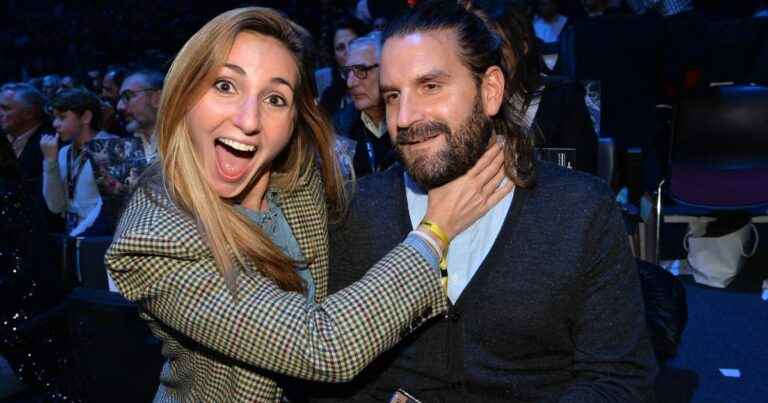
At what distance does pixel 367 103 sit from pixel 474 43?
2.03 metres

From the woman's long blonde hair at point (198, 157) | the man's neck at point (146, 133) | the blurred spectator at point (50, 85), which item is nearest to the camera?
the woman's long blonde hair at point (198, 157)

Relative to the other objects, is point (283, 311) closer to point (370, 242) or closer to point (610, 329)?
point (370, 242)

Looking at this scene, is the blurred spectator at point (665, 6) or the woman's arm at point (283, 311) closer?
the woman's arm at point (283, 311)

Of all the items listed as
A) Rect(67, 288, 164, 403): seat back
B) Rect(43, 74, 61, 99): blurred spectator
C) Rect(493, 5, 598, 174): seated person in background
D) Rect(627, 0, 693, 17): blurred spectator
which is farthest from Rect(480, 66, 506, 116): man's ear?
Rect(43, 74, 61, 99): blurred spectator

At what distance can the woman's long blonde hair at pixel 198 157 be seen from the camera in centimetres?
164

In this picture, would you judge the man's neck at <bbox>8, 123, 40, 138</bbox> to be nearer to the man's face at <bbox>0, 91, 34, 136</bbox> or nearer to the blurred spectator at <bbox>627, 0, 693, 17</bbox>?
the man's face at <bbox>0, 91, 34, 136</bbox>

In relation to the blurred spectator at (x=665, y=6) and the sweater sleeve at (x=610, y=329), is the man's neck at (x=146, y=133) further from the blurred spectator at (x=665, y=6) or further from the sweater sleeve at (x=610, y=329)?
the blurred spectator at (x=665, y=6)

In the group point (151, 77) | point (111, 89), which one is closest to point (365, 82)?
point (151, 77)

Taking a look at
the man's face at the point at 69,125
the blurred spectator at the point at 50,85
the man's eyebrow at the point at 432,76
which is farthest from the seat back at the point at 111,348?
the blurred spectator at the point at 50,85

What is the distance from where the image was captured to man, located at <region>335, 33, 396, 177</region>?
12.5 ft

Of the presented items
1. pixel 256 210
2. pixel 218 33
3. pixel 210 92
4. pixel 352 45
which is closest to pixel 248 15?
pixel 218 33

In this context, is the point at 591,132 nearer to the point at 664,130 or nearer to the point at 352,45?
the point at 352,45

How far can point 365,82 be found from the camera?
3912 millimetres

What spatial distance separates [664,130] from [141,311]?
13.4 ft
